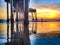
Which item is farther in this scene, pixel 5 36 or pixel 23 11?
pixel 5 36

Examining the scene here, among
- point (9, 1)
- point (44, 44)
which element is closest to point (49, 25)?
point (44, 44)

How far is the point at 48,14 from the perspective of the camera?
1156 mm

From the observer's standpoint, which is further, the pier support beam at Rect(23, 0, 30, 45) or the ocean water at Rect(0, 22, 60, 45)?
the ocean water at Rect(0, 22, 60, 45)

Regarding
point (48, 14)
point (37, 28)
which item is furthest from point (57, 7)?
point (37, 28)

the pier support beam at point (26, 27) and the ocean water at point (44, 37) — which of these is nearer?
the pier support beam at point (26, 27)

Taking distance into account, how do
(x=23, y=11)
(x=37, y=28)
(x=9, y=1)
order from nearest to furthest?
1. (x=23, y=11)
2. (x=9, y=1)
3. (x=37, y=28)

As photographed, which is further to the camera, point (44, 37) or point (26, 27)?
point (44, 37)

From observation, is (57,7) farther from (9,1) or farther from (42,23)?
(9,1)

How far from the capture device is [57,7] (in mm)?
1121

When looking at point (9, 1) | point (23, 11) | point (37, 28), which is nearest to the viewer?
point (23, 11)

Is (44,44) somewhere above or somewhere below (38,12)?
below

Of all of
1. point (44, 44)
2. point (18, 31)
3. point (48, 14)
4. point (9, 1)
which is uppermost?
point (9, 1)

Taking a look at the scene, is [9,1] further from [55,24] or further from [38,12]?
[55,24]

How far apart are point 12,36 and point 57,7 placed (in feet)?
1.41
